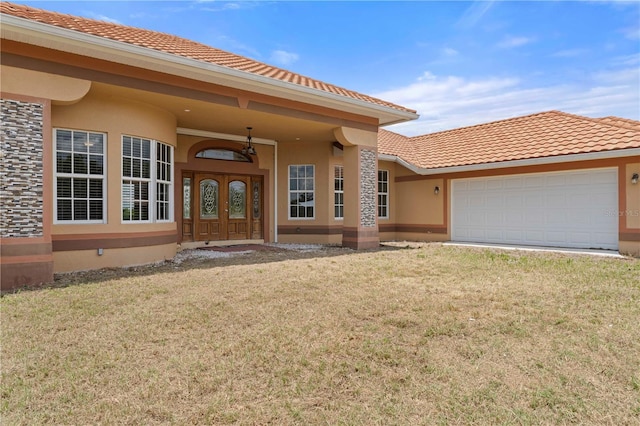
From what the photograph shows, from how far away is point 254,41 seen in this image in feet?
39.8

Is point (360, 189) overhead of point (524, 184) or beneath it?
beneath

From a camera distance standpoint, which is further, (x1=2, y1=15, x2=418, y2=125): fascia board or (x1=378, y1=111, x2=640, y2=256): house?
(x1=378, y1=111, x2=640, y2=256): house

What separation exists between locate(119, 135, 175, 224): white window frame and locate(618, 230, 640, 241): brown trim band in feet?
39.0

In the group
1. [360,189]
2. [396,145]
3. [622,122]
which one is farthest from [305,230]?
[622,122]

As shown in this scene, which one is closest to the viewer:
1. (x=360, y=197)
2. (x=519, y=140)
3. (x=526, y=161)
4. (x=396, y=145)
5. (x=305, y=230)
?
(x=360, y=197)

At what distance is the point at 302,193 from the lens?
13.8 metres

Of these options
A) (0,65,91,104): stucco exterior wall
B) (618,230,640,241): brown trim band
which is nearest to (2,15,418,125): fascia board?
(0,65,91,104): stucco exterior wall

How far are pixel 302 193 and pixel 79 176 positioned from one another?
7.43m

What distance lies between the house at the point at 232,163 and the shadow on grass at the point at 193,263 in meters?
0.31

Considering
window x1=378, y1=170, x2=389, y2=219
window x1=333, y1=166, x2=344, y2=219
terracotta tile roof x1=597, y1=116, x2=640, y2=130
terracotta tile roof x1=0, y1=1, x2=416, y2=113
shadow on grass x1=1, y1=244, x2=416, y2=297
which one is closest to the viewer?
shadow on grass x1=1, y1=244, x2=416, y2=297

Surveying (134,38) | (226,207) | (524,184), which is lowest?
(226,207)

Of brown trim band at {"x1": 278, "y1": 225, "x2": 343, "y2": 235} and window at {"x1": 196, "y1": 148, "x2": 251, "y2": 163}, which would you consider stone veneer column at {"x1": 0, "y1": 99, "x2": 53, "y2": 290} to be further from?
brown trim band at {"x1": 278, "y1": 225, "x2": 343, "y2": 235}

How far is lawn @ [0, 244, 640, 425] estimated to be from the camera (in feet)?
9.39

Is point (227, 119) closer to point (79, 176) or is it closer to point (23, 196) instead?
point (79, 176)
